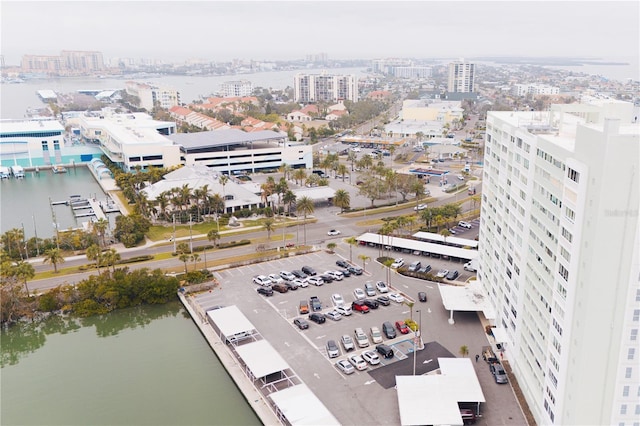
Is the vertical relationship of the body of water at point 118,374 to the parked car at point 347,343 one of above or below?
below

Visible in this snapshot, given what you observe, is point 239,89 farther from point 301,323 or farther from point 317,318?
point 301,323

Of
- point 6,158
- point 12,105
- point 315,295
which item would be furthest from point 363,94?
point 315,295

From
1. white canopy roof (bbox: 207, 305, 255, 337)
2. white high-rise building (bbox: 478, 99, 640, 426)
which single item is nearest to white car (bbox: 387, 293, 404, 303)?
white high-rise building (bbox: 478, 99, 640, 426)

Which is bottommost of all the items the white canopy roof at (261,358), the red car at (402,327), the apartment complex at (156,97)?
the red car at (402,327)

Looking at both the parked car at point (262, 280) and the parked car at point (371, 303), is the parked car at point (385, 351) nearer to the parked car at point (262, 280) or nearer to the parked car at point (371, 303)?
the parked car at point (371, 303)

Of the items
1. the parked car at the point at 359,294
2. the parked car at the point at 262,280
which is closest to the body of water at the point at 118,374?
the parked car at the point at 262,280

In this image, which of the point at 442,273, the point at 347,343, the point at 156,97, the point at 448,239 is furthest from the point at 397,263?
the point at 156,97
